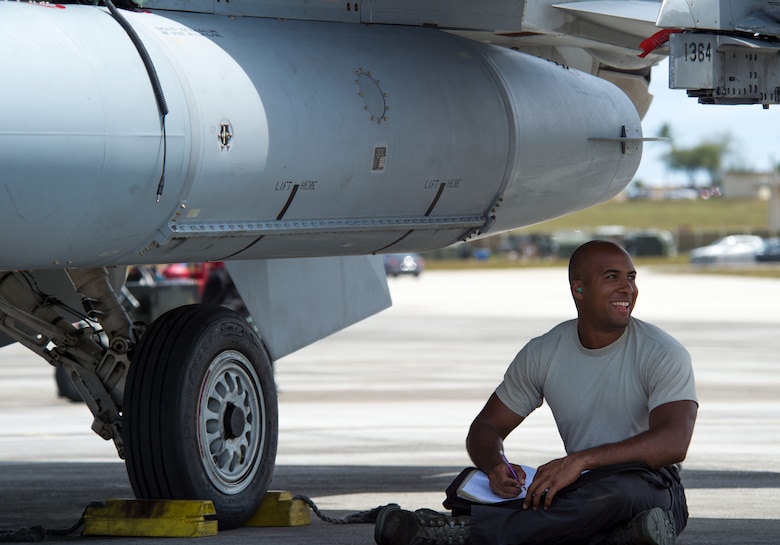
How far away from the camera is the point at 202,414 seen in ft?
27.0

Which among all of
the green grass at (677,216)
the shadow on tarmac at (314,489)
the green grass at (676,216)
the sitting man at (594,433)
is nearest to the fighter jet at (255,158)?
the shadow on tarmac at (314,489)

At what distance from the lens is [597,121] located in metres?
10.4

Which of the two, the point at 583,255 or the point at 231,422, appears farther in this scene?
the point at 231,422

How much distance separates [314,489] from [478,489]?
3483 millimetres

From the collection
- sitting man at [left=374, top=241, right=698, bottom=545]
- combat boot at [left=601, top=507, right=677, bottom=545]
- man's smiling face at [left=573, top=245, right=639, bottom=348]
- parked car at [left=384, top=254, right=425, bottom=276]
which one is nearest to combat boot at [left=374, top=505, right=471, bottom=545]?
sitting man at [left=374, top=241, right=698, bottom=545]

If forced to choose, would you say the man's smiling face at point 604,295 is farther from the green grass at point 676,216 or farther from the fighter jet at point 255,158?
the green grass at point 676,216

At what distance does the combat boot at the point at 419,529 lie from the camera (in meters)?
6.93

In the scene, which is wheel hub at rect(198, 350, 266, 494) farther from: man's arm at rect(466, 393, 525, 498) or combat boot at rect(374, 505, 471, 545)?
man's arm at rect(466, 393, 525, 498)

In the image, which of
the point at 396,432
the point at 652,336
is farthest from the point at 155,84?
the point at 396,432

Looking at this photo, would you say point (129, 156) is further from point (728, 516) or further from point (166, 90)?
point (728, 516)

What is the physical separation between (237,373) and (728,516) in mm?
2883

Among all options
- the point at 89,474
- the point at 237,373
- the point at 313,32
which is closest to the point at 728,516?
the point at 237,373

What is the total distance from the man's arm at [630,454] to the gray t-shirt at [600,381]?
0.13 metres

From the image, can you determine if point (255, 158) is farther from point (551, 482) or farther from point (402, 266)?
point (402, 266)
